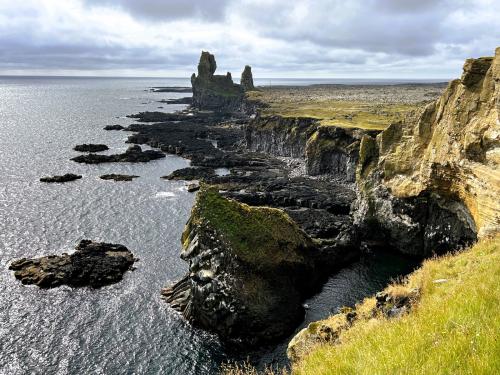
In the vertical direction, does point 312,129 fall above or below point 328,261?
above

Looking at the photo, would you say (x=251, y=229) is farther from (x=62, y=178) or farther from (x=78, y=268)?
(x=62, y=178)

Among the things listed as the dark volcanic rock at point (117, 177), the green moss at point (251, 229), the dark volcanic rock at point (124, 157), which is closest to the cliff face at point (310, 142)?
the dark volcanic rock at point (124, 157)

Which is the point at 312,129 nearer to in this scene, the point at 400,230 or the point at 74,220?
the point at 400,230

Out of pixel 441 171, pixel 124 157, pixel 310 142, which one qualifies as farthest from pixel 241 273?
pixel 124 157

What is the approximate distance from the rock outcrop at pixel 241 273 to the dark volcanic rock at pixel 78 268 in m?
8.08

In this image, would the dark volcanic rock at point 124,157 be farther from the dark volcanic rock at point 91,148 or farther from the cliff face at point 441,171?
the cliff face at point 441,171

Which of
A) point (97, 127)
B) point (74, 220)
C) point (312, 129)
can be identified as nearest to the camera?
point (74, 220)

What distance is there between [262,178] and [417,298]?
75.4m

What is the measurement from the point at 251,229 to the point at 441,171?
21841mm

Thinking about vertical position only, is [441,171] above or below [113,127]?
above

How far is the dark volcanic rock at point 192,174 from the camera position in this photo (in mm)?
96188

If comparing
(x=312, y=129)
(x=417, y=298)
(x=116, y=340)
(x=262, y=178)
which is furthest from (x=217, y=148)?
(x=417, y=298)

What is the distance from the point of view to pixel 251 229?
4216 centimetres

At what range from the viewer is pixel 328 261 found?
50.9 m
